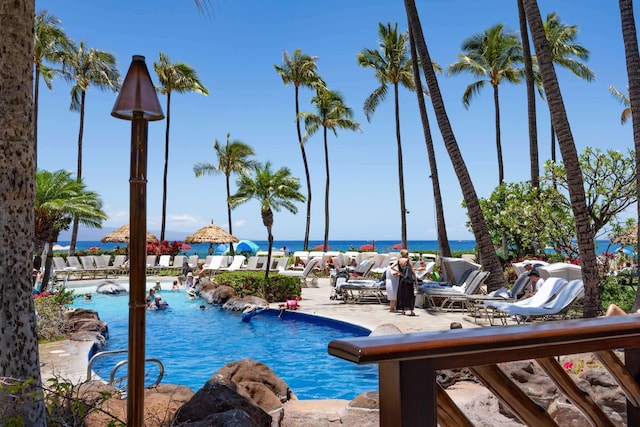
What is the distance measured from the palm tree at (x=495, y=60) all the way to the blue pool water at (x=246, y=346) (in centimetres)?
1868

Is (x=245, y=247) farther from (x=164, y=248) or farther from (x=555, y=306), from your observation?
(x=555, y=306)

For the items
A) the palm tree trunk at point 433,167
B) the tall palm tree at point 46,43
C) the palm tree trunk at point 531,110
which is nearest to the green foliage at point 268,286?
the palm tree trunk at point 433,167

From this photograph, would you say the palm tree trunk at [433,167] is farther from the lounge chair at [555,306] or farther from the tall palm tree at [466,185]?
the lounge chair at [555,306]

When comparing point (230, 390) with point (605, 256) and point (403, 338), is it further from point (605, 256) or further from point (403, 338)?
point (605, 256)

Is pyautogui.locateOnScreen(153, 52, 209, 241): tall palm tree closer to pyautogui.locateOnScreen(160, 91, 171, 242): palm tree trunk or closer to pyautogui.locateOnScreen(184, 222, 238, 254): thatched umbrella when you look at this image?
pyautogui.locateOnScreen(160, 91, 171, 242): palm tree trunk

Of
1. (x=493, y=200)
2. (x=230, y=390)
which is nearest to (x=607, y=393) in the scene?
(x=230, y=390)

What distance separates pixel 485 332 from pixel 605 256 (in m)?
16.0

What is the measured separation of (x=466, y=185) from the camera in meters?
14.0

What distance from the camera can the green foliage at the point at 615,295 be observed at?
11.2m

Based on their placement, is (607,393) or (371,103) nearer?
(607,393)

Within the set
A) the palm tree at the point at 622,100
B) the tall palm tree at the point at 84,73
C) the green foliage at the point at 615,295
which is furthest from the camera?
the palm tree at the point at 622,100

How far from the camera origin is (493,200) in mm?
17625

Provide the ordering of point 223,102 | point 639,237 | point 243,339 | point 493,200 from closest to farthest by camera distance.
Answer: point 639,237 → point 243,339 → point 493,200 → point 223,102

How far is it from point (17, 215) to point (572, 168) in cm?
884
